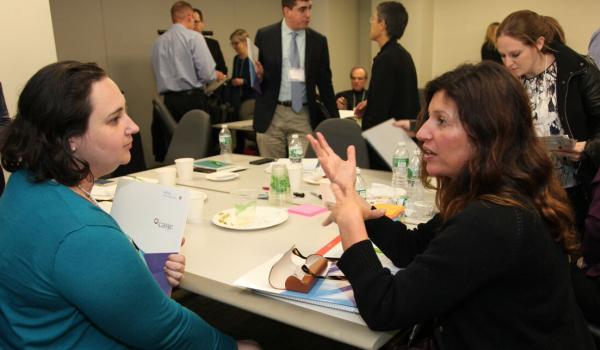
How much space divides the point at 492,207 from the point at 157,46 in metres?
5.02

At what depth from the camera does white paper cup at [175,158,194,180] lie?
8.69 ft

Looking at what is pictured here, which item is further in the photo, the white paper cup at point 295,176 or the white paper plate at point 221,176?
the white paper plate at point 221,176

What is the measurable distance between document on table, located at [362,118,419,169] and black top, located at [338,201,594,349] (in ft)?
3.87

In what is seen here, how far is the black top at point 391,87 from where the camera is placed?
350 cm

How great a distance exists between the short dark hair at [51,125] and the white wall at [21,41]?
2504 mm

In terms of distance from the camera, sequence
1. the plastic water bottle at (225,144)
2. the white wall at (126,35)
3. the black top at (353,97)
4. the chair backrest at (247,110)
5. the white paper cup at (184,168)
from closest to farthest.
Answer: the white paper cup at (184,168), the plastic water bottle at (225,144), the white wall at (126,35), the black top at (353,97), the chair backrest at (247,110)

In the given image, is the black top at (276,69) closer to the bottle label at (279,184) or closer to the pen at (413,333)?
the bottle label at (279,184)

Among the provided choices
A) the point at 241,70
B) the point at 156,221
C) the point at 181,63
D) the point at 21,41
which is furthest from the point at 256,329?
the point at 241,70

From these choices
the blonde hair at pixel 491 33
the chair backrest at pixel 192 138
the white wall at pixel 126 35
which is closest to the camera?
the chair backrest at pixel 192 138

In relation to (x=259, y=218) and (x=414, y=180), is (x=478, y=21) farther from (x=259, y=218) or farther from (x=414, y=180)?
(x=259, y=218)

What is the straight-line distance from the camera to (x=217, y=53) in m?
6.50

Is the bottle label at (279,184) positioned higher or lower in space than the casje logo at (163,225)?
lower

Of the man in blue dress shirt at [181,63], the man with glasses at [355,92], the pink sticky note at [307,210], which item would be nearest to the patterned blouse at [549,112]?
the pink sticky note at [307,210]

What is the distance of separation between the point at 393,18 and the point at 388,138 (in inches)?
61.6
